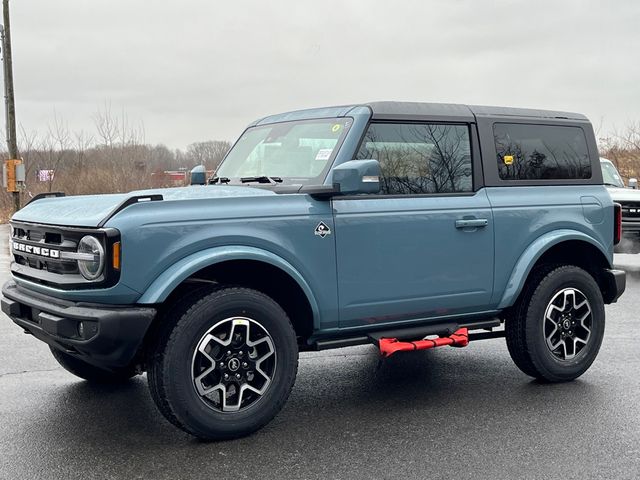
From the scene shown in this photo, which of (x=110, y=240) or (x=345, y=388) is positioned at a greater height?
(x=110, y=240)

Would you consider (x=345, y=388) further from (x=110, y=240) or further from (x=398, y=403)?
(x=110, y=240)

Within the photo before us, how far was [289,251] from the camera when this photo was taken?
4.51 m

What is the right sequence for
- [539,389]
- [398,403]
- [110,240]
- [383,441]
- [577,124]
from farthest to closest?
Result: [577,124], [539,389], [398,403], [383,441], [110,240]

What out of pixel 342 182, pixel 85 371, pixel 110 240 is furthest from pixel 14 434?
pixel 342 182

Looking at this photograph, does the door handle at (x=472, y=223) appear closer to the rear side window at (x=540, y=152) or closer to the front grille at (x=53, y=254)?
the rear side window at (x=540, y=152)

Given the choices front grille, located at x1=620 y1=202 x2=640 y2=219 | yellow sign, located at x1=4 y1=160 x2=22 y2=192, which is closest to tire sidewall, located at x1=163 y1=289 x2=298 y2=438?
front grille, located at x1=620 y1=202 x2=640 y2=219

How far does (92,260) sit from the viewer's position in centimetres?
407

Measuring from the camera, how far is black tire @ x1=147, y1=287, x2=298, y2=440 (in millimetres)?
4180

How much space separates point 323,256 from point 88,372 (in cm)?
215

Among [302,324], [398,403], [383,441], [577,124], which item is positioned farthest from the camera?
[577,124]

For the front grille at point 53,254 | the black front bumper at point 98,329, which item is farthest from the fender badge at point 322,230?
the front grille at point 53,254

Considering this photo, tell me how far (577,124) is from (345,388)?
9.09ft

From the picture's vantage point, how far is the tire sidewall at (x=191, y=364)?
4176 millimetres

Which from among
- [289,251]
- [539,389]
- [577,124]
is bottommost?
[539,389]
